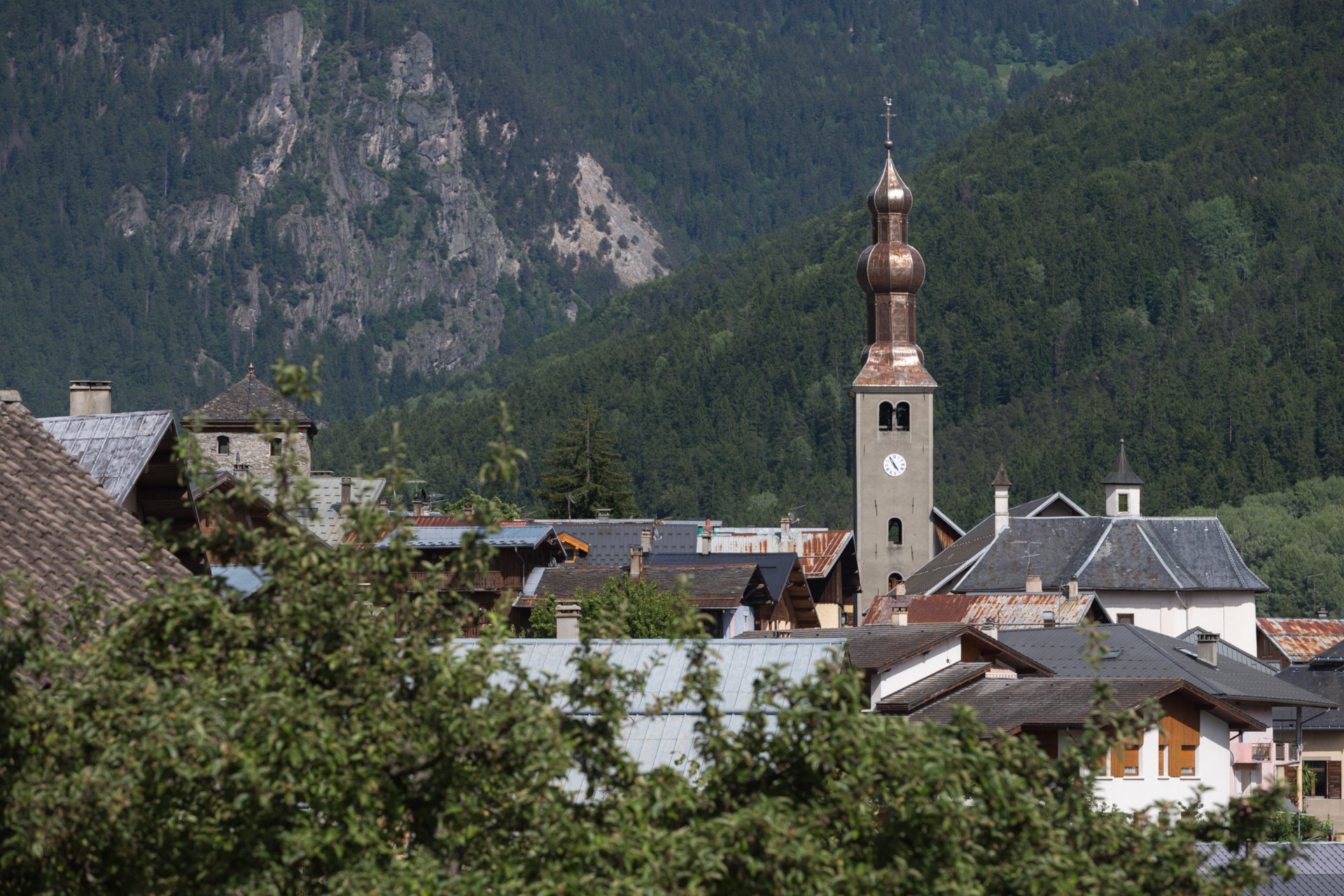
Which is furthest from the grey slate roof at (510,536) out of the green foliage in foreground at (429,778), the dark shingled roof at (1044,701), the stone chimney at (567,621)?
the green foliage in foreground at (429,778)

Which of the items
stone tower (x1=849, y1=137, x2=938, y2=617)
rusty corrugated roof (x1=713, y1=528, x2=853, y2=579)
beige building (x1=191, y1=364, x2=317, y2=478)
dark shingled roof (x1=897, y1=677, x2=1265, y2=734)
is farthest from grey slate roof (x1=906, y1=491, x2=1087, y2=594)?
dark shingled roof (x1=897, y1=677, x2=1265, y2=734)

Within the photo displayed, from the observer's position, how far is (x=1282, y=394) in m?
190

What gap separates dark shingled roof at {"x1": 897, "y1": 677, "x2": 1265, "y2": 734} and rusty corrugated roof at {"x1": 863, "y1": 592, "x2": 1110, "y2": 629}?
873 inches

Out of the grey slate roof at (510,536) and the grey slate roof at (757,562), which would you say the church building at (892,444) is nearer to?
the grey slate roof at (757,562)

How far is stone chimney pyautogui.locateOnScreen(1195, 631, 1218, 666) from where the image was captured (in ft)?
198

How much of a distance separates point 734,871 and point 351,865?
1.91 m

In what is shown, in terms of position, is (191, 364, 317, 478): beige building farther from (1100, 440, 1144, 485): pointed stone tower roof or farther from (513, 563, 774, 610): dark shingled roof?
(1100, 440, 1144, 485): pointed stone tower roof

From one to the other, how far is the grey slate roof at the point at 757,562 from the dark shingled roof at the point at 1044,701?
22.7 m

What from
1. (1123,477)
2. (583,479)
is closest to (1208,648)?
(1123,477)

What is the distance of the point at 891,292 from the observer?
12188 centimetres

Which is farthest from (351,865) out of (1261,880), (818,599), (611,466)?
(611,466)

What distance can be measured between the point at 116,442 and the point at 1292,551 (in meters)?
134

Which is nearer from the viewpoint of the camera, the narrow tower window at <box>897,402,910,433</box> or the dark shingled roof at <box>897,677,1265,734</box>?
the dark shingled roof at <box>897,677,1265,734</box>

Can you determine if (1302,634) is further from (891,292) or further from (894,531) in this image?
(891,292)
